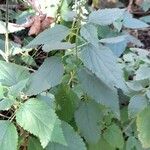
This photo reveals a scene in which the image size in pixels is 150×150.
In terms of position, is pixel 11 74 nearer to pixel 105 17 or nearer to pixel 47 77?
pixel 47 77

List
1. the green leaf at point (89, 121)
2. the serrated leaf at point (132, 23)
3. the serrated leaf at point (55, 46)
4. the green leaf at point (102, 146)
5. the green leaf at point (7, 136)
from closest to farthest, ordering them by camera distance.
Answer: the green leaf at point (7, 136)
the serrated leaf at point (55, 46)
the green leaf at point (89, 121)
the green leaf at point (102, 146)
the serrated leaf at point (132, 23)

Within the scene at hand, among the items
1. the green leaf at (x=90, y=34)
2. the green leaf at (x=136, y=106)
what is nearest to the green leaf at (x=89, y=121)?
the green leaf at (x=136, y=106)

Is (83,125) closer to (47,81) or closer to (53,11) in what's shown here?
(47,81)

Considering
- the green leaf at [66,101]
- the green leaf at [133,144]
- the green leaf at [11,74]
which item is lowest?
the green leaf at [133,144]

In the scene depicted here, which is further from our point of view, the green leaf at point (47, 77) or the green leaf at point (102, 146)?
the green leaf at point (102, 146)

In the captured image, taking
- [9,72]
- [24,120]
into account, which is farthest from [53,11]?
[24,120]

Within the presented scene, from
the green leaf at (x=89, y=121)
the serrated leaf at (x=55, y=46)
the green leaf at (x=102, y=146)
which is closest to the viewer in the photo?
the serrated leaf at (x=55, y=46)

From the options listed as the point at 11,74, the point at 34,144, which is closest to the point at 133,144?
the point at 34,144

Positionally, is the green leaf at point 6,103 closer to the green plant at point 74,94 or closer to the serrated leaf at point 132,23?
the green plant at point 74,94

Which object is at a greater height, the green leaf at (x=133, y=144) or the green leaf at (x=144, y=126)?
the green leaf at (x=144, y=126)
